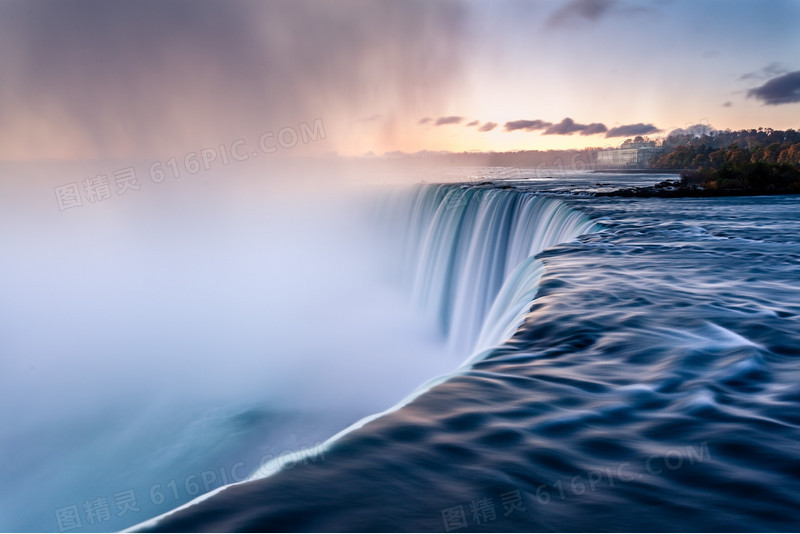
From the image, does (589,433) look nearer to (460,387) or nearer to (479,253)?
(460,387)

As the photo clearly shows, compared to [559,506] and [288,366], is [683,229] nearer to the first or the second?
[559,506]

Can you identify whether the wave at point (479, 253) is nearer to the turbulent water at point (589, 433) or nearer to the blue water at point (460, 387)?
the blue water at point (460, 387)

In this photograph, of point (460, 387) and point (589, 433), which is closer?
point (589, 433)

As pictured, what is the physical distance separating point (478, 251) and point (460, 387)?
43.3 feet

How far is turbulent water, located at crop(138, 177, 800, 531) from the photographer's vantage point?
2.04 m

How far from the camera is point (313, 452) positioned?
8.41 ft

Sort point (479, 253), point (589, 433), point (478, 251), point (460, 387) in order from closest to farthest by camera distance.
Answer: point (589, 433) → point (460, 387) → point (479, 253) → point (478, 251)

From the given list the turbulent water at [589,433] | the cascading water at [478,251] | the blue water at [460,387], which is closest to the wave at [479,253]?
the cascading water at [478,251]

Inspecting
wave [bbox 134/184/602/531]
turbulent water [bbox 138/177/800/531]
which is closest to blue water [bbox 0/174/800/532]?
turbulent water [bbox 138/177/800/531]

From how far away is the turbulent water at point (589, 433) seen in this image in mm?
2041

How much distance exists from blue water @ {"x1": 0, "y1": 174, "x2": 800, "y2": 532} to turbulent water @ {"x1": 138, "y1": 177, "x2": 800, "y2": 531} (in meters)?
0.01

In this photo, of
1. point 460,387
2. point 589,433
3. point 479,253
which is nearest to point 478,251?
point 479,253

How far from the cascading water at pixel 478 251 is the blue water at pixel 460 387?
0.11 metres

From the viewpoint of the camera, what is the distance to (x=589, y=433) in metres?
2.79
